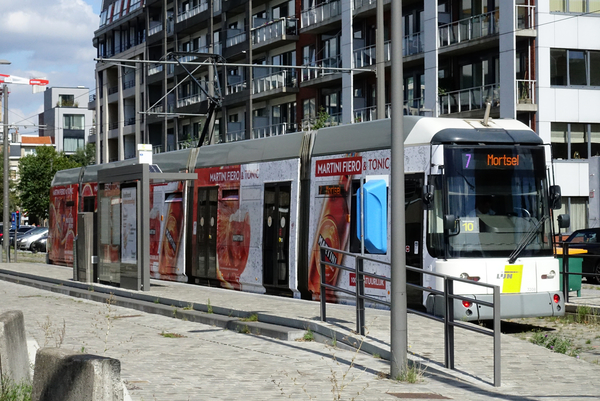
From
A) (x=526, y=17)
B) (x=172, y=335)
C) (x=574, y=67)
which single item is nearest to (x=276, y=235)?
(x=172, y=335)

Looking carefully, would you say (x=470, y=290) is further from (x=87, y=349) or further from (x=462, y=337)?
(x=87, y=349)

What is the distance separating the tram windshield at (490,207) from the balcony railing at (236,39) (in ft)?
135

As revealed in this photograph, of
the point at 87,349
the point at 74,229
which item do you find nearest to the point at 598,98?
the point at 74,229

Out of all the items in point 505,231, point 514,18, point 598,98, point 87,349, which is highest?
point 514,18

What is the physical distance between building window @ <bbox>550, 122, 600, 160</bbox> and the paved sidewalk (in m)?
22.6

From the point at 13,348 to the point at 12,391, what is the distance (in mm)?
391

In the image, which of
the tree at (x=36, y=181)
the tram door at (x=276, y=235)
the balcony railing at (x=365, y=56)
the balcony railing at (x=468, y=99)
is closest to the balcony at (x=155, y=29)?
the tree at (x=36, y=181)

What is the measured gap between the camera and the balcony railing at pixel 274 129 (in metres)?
49.9

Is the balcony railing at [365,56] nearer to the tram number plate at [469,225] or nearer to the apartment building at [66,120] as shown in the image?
the tram number plate at [469,225]

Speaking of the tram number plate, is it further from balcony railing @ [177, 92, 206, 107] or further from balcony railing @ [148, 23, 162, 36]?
balcony railing @ [148, 23, 162, 36]

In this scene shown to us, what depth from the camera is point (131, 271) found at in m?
19.3

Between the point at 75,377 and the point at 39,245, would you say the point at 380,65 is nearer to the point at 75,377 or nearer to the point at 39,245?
the point at 75,377

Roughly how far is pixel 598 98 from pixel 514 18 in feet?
16.2

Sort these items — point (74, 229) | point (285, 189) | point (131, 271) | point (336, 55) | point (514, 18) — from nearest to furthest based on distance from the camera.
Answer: point (285, 189)
point (131, 271)
point (74, 229)
point (514, 18)
point (336, 55)
